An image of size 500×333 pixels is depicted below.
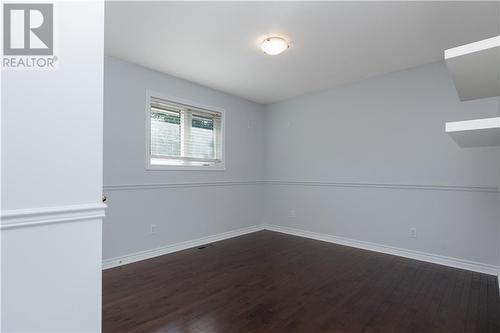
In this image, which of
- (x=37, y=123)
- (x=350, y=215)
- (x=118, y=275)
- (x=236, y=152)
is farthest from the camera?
(x=236, y=152)

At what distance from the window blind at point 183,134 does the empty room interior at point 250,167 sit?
3 cm

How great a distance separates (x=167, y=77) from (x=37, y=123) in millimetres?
2903

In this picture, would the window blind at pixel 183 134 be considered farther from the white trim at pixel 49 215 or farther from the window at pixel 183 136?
the white trim at pixel 49 215

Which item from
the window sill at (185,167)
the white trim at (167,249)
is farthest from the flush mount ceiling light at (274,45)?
the white trim at (167,249)

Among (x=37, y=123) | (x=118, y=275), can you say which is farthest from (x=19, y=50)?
(x=118, y=275)

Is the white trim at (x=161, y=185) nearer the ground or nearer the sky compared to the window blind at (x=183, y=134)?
nearer the ground

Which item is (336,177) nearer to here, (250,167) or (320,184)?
(320,184)

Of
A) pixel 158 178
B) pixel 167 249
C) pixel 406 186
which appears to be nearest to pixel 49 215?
pixel 158 178

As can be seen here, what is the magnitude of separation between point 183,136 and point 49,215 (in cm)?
302

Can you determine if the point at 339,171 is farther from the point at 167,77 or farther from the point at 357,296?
the point at 167,77

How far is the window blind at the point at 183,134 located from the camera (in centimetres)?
362

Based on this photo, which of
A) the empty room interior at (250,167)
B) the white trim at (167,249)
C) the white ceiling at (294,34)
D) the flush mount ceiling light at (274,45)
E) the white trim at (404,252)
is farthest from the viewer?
the white trim at (167,249)

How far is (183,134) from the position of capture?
156 inches

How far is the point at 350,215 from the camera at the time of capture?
399cm
